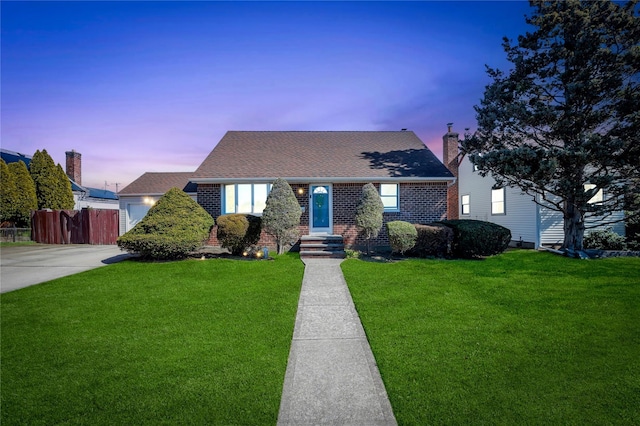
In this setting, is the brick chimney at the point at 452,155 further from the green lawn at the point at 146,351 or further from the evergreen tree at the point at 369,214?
the green lawn at the point at 146,351

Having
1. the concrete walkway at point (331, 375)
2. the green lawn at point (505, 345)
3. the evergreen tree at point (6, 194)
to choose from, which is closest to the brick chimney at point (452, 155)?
the green lawn at point (505, 345)

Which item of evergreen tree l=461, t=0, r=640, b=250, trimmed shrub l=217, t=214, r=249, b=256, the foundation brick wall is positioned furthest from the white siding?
trimmed shrub l=217, t=214, r=249, b=256

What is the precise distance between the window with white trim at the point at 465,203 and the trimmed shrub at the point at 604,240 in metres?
7.65

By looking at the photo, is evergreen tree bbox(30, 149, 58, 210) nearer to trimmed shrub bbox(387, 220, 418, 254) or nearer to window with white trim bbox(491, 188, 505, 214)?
trimmed shrub bbox(387, 220, 418, 254)

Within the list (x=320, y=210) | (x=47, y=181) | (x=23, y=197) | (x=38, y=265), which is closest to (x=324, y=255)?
(x=320, y=210)

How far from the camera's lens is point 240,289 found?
703 centimetres

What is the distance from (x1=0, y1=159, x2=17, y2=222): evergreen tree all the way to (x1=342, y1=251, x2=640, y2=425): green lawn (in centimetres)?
2273

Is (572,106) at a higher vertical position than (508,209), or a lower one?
higher

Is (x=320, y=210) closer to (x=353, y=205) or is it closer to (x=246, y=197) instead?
(x=353, y=205)

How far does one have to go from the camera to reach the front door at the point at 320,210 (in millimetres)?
13742

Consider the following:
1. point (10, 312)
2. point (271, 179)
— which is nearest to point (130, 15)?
point (271, 179)

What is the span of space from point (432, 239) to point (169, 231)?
30.9 feet

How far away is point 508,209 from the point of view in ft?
54.4

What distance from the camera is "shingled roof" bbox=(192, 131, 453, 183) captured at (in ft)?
44.7
